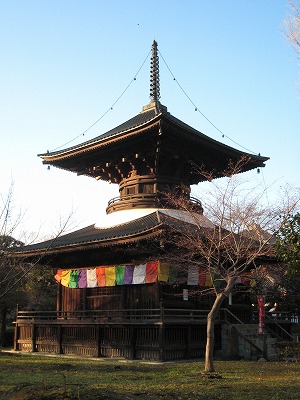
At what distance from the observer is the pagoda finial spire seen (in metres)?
31.2

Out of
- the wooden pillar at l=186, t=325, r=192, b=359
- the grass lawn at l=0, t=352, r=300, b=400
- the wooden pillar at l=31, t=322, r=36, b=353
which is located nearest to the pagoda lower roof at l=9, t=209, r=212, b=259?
the wooden pillar at l=31, t=322, r=36, b=353

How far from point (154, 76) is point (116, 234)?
13378 mm

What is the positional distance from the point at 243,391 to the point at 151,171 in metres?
16.7

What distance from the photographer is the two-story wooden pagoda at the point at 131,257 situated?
21719 mm

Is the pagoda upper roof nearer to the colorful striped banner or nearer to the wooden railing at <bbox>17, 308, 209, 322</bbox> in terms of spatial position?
the colorful striped banner

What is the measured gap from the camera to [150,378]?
13.7 m

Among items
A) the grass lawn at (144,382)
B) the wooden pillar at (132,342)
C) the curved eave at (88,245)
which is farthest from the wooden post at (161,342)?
the curved eave at (88,245)

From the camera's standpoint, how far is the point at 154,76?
31.9 metres

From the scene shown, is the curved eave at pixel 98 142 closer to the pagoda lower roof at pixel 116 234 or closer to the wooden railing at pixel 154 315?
the pagoda lower roof at pixel 116 234

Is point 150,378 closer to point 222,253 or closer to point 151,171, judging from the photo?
point 222,253

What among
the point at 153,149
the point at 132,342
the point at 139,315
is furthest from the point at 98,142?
the point at 132,342

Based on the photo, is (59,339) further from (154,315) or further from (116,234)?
(154,315)

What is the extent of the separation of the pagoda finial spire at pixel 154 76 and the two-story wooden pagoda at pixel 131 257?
152 cm

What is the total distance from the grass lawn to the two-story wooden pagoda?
3.98 metres
